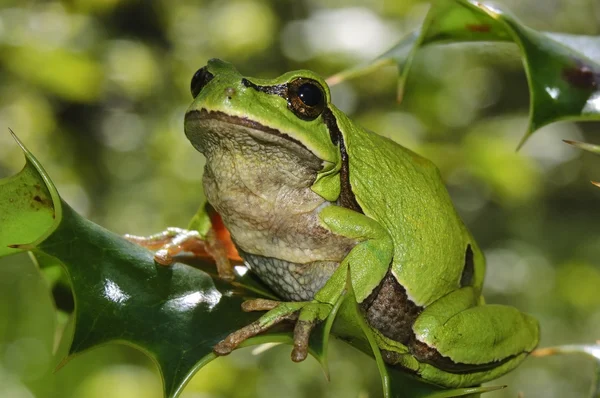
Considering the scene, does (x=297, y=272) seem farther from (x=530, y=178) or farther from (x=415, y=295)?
(x=530, y=178)

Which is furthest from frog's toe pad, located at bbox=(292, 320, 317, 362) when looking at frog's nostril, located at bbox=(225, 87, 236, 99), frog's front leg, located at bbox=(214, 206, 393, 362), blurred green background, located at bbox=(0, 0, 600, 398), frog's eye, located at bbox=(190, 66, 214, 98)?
blurred green background, located at bbox=(0, 0, 600, 398)

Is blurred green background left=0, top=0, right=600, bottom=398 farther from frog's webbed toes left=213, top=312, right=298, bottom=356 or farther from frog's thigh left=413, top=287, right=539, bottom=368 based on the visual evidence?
frog's webbed toes left=213, top=312, right=298, bottom=356

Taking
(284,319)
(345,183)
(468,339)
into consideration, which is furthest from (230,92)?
(468,339)

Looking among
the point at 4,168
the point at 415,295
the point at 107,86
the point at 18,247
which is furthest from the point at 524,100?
the point at 18,247

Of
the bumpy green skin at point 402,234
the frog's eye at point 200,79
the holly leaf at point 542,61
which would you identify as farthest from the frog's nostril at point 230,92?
the holly leaf at point 542,61

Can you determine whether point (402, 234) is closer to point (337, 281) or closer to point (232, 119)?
point (337, 281)

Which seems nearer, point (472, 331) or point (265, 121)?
point (265, 121)

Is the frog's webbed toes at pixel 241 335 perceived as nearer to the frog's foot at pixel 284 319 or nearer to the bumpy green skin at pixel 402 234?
the frog's foot at pixel 284 319
